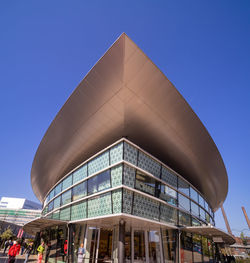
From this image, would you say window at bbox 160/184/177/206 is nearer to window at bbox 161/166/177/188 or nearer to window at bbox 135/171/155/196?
window at bbox 161/166/177/188

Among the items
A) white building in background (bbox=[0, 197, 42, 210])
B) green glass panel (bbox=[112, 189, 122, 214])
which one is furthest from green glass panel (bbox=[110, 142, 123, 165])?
white building in background (bbox=[0, 197, 42, 210])

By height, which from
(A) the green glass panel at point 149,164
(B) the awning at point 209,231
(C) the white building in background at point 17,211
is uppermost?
(C) the white building in background at point 17,211

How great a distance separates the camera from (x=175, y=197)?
15.3 metres

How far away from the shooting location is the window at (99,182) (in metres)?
12.7

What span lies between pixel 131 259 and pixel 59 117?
11465mm

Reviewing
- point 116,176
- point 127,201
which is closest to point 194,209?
point 127,201

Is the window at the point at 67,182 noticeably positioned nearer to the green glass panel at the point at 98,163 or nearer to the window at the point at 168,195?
the green glass panel at the point at 98,163

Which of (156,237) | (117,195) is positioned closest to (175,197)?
(156,237)

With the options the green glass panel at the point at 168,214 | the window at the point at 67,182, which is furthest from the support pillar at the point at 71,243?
the green glass panel at the point at 168,214

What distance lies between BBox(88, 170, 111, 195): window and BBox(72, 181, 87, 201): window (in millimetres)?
805

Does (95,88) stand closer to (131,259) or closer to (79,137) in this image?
(79,137)

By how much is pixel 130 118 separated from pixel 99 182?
5.19 meters

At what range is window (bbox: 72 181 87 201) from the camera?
1483 cm

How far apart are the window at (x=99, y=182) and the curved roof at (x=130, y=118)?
2721 millimetres
